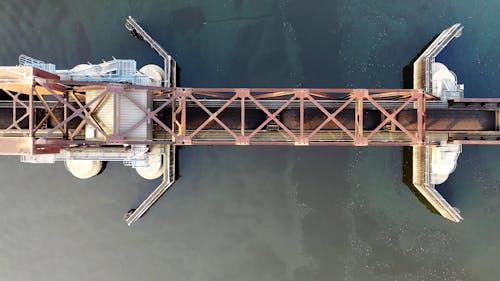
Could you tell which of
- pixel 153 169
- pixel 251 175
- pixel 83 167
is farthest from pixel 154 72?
pixel 251 175

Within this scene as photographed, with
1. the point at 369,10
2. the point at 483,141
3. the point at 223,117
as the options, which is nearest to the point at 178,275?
the point at 223,117

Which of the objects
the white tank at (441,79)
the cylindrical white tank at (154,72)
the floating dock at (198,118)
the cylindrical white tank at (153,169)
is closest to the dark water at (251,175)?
the cylindrical white tank at (153,169)

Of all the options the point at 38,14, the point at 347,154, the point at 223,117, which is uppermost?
the point at 38,14

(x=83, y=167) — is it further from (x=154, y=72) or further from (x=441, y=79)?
(x=441, y=79)

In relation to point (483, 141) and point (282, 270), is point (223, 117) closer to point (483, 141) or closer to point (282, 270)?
point (282, 270)

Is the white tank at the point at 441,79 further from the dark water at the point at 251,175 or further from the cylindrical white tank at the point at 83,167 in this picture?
the cylindrical white tank at the point at 83,167

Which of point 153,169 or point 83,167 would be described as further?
point 83,167
